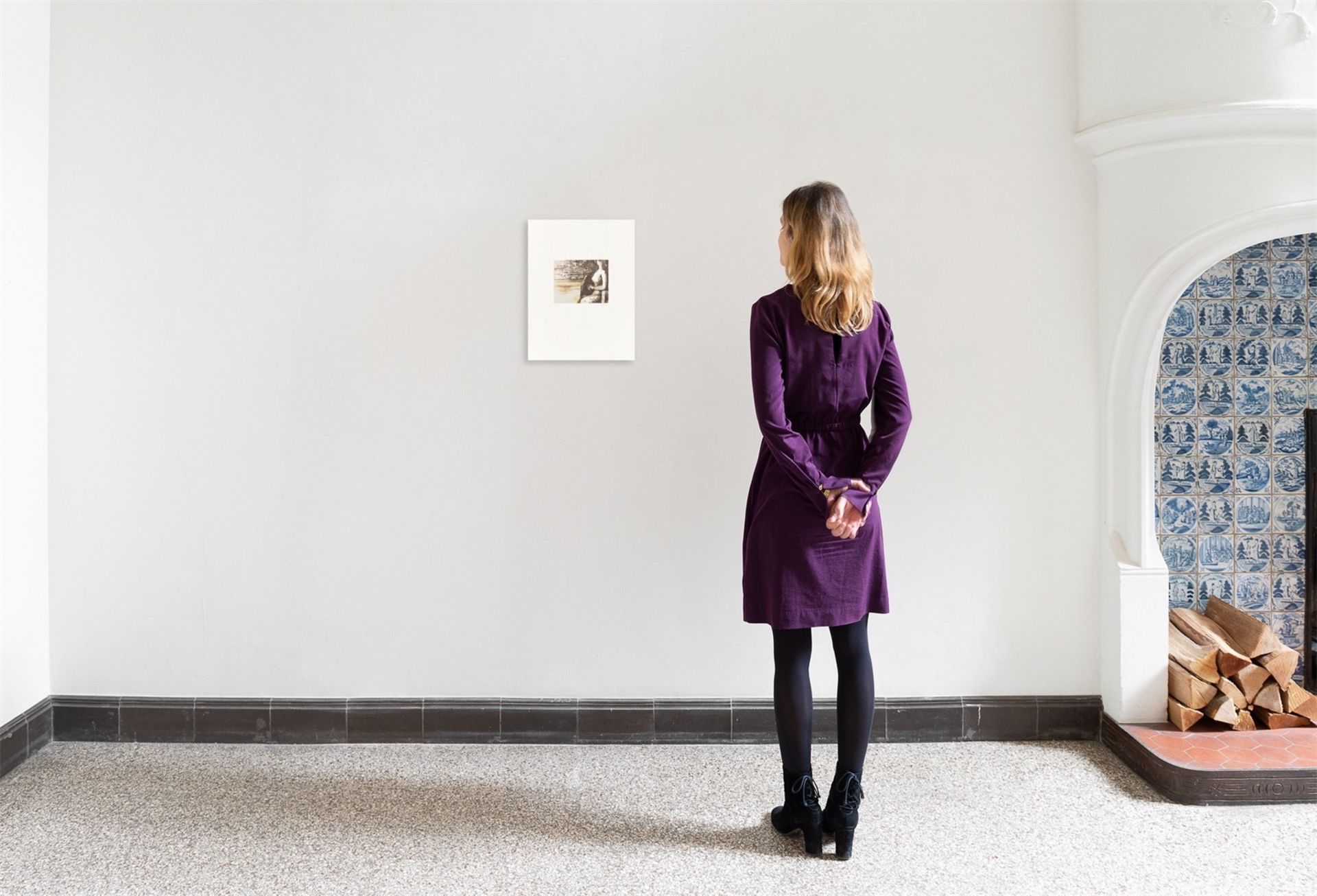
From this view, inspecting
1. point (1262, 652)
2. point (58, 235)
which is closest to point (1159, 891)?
point (1262, 652)

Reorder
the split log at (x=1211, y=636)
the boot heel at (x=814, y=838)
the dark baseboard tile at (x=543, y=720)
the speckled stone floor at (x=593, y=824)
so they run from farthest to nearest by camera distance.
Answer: the dark baseboard tile at (x=543, y=720) → the split log at (x=1211, y=636) → the boot heel at (x=814, y=838) → the speckled stone floor at (x=593, y=824)

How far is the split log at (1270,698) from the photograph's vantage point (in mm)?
2896

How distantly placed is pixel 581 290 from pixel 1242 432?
271cm

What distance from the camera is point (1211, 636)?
10.3 feet

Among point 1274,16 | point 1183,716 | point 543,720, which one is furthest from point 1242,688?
point 543,720

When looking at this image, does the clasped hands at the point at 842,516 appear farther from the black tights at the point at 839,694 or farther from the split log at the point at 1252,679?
the split log at the point at 1252,679

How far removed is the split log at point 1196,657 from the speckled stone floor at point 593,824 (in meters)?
0.42

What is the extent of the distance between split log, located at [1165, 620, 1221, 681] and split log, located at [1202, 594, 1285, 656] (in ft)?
0.41

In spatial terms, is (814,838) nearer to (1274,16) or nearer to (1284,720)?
(1284,720)

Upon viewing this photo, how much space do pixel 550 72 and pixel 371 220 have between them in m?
0.81

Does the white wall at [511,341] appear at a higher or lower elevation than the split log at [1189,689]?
higher

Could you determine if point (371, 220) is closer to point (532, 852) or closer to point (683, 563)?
point (683, 563)

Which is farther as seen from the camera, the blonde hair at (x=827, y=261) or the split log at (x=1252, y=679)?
the split log at (x=1252, y=679)

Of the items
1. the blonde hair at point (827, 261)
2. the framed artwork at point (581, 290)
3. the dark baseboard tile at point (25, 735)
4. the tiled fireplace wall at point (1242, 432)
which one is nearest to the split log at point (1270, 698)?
the tiled fireplace wall at point (1242, 432)
